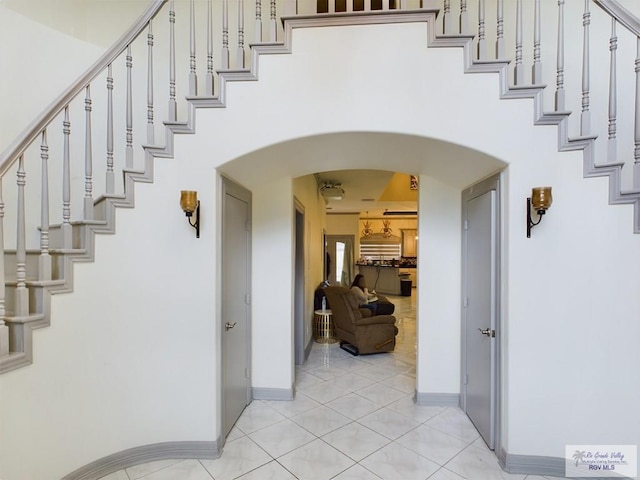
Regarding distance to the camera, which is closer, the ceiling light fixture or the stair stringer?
the stair stringer

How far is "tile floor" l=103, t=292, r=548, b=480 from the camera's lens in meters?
2.17

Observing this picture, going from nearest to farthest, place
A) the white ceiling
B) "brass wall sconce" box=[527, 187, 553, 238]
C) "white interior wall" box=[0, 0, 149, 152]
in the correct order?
"brass wall sconce" box=[527, 187, 553, 238] → the white ceiling → "white interior wall" box=[0, 0, 149, 152]

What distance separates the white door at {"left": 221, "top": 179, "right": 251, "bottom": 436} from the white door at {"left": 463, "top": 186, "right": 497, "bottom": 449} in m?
2.14

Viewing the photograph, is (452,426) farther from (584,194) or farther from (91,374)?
(91,374)

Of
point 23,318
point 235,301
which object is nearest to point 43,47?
point 23,318

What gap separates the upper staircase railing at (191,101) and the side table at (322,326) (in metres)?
3.55

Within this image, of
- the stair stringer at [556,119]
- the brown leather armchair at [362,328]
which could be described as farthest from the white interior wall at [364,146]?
the brown leather armchair at [362,328]

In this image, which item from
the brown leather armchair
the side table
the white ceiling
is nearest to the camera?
the white ceiling

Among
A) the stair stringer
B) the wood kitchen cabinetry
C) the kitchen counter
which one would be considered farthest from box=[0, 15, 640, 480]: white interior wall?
the wood kitchen cabinetry

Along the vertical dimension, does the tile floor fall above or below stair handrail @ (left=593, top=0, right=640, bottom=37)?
below

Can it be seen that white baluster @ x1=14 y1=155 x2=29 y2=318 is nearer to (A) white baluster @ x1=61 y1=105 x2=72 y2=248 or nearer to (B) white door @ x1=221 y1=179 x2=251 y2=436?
(A) white baluster @ x1=61 y1=105 x2=72 y2=248

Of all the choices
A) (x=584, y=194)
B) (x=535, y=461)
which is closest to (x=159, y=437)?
(x=535, y=461)

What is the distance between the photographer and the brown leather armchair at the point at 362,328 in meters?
4.62
